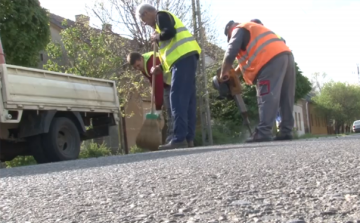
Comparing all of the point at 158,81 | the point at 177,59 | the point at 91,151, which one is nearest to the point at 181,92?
the point at 177,59

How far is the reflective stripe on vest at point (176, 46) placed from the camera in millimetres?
7672

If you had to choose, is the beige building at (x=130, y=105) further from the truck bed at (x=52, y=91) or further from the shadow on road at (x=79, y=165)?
the shadow on road at (x=79, y=165)

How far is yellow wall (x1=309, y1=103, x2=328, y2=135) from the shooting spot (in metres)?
67.7

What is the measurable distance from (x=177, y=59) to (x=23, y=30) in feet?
32.8

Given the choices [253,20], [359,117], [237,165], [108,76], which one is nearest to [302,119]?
[359,117]

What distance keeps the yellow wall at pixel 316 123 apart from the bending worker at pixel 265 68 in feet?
193

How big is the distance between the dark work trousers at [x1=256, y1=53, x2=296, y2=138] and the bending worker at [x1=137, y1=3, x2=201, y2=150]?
0.87 m

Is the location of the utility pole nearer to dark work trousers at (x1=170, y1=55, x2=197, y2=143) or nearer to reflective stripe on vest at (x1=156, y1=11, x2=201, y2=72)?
reflective stripe on vest at (x1=156, y1=11, x2=201, y2=72)

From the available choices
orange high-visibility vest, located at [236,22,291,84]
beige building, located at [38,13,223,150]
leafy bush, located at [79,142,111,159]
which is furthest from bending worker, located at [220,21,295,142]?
beige building, located at [38,13,223,150]

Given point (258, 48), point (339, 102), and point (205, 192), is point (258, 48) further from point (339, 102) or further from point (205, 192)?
point (339, 102)

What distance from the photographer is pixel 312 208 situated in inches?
96.5

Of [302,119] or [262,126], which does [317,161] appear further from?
[302,119]

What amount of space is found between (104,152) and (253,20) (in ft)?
28.5

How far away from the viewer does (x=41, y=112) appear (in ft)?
30.6
